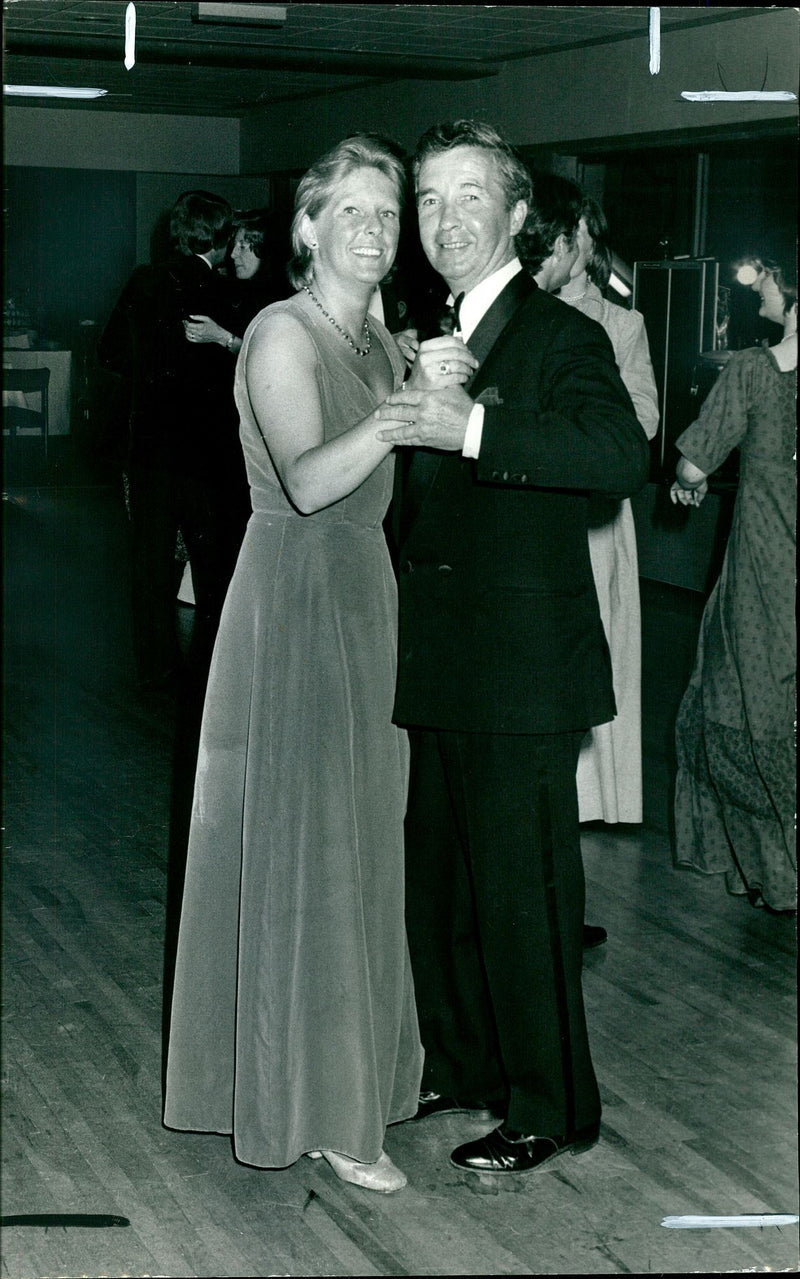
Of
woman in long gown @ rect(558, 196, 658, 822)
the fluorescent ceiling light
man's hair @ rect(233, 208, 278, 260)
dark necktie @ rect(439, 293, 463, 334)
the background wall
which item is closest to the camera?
the fluorescent ceiling light

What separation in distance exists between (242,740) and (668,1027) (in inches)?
46.3

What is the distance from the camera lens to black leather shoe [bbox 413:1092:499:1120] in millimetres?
2953

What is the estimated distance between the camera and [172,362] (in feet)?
9.33

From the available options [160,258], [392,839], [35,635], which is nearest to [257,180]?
[160,258]

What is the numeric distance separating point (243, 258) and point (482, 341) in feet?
1.49

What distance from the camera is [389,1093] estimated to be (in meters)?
2.80

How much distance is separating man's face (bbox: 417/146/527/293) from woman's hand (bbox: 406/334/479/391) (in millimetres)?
193

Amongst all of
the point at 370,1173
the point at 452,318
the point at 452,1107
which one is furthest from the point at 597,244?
the point at 370,1173

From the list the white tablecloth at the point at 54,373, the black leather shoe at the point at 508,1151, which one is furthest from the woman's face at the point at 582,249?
the black leather shoe at the point at 508,1151

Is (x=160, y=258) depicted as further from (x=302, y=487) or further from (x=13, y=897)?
(x=13, y=897)

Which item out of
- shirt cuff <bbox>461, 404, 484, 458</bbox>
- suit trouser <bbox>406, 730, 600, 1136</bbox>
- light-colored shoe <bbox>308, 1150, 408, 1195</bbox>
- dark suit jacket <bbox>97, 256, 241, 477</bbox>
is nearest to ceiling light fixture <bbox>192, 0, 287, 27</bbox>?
dark suit jacket <bbox>97, 256, 241, 477</bbox>

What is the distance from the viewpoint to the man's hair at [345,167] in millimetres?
2473

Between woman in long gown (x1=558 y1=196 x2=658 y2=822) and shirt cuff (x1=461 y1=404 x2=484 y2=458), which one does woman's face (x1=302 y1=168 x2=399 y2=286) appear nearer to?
shirt cuff (x1=461 y1=404 x2=484 y2=458)

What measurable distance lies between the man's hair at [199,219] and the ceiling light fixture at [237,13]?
1.10 feet
